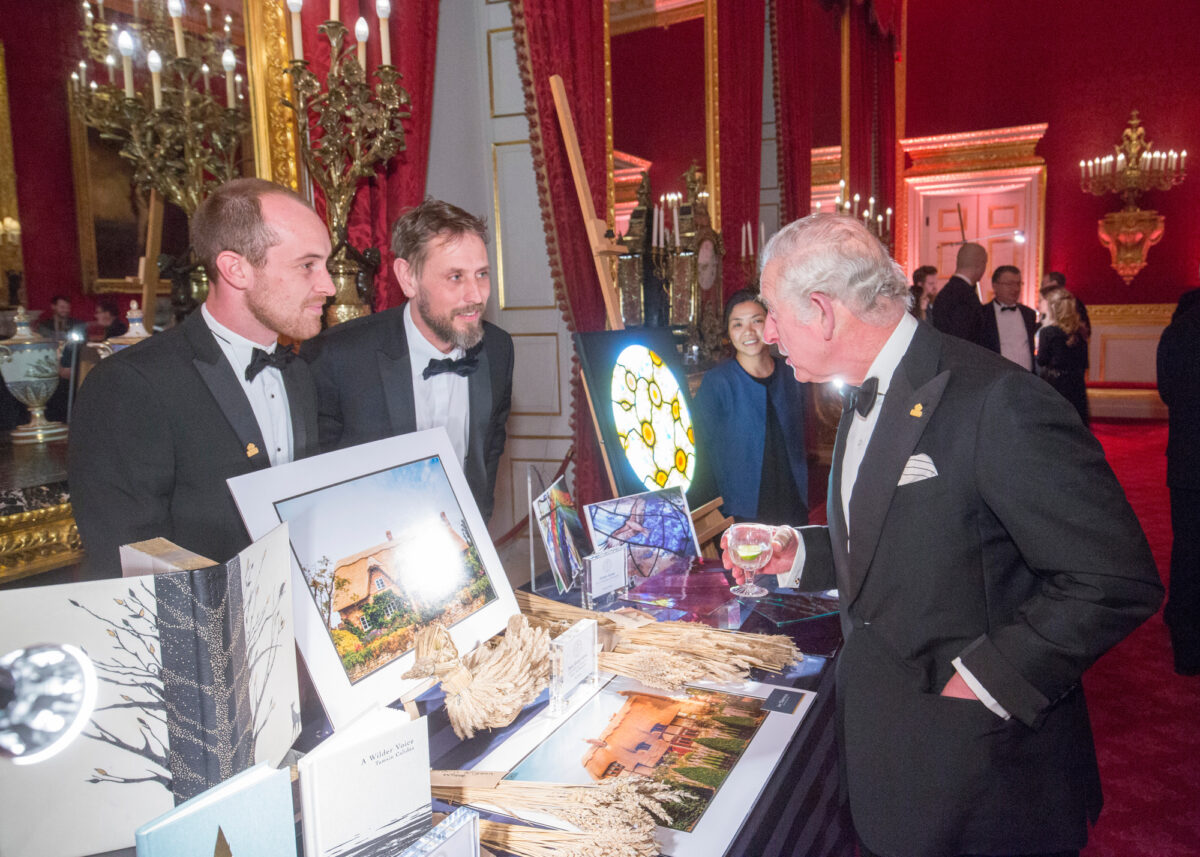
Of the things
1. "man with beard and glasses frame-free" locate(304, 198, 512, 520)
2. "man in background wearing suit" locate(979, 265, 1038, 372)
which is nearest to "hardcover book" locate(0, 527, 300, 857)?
"man with beard and glasses frame-free" locate(304, 198, 512, 520)

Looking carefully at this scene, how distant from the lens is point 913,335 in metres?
1.37

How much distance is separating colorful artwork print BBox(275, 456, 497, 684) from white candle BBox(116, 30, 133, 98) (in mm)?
1591

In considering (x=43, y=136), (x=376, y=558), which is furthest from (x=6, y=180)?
(x=376, y=558)

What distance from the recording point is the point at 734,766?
1.18 meters

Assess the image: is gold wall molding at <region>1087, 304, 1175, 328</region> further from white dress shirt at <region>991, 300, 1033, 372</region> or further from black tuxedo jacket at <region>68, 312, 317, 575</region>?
black tuxedo jacket at <region>68, 312, 317, 575</region>

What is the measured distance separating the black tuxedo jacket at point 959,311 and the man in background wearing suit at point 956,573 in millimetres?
4672

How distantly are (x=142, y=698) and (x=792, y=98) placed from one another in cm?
728

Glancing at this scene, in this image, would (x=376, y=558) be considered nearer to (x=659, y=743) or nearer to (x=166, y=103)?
(x=659, y=743)

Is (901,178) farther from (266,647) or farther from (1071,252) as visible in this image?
(266,647)

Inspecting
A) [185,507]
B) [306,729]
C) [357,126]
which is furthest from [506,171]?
[306,729]

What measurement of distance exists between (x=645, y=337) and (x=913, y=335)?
4.39 feet

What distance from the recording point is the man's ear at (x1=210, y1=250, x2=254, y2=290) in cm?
162

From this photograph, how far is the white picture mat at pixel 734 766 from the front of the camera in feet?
3.36

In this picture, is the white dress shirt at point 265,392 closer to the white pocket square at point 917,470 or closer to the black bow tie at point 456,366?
the black bow tie at point 456,366
